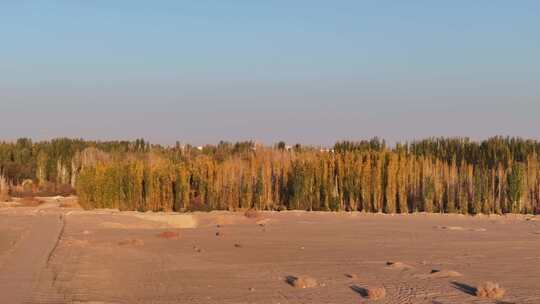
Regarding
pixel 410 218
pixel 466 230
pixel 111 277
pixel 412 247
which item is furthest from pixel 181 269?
pixel 410 218

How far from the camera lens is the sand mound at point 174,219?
1645 centimetres

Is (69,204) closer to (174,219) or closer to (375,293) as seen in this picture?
(174,219)

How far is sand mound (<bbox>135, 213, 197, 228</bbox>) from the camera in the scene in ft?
54.0

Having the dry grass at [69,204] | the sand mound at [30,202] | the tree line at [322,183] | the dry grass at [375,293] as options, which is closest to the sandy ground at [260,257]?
the dry grass at [375,293]

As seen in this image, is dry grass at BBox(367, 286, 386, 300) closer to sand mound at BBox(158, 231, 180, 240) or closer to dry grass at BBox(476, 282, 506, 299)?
dry grass at BBox(476, 282, 506, 299)

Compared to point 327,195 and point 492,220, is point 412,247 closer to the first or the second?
point 492,220

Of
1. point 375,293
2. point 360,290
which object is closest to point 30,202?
point 360,290

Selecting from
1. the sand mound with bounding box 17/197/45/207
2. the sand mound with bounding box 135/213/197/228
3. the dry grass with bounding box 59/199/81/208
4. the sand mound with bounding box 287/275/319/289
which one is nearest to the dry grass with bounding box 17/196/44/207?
the sand mound with bounding box 17/197/45/207

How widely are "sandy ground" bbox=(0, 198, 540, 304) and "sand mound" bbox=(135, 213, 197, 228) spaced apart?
0.16ft

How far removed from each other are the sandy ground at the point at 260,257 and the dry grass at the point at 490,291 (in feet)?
0.34

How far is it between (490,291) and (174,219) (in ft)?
32.9

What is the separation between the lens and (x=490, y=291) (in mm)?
7918

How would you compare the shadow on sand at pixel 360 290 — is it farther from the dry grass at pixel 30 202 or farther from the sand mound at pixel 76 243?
the dry grass at pixel 30 202

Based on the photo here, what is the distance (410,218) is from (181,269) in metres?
7.71
